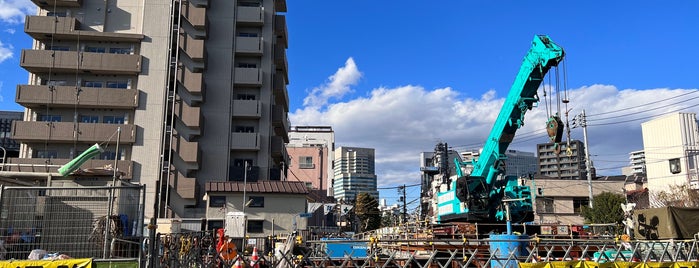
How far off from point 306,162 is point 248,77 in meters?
50.6

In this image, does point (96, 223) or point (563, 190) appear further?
point (563, 190)

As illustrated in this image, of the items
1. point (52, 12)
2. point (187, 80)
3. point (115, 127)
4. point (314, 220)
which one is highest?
point (52, 12)

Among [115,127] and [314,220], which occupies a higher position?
[115,127]

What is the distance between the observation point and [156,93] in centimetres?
4550

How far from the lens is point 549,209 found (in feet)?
163

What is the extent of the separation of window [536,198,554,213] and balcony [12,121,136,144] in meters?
40.8

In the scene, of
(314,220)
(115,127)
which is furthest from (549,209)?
(115,127)

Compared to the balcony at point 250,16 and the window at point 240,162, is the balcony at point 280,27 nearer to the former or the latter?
the balcony at point 250,16

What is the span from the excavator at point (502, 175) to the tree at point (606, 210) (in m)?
19.7

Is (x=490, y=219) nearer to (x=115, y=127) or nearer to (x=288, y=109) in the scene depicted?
(x=115, y=127)

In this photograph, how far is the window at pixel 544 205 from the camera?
49.2 m

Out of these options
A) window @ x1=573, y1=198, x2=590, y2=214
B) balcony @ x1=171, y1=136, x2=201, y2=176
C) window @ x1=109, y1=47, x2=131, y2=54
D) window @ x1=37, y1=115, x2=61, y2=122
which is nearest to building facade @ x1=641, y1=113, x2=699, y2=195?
window @ x1=573, y1=198, x2=590, y2=214

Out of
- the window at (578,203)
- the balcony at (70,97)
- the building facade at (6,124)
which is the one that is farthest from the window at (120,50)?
the window at (578,203)

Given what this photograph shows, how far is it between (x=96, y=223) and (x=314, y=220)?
47715 millimetres
